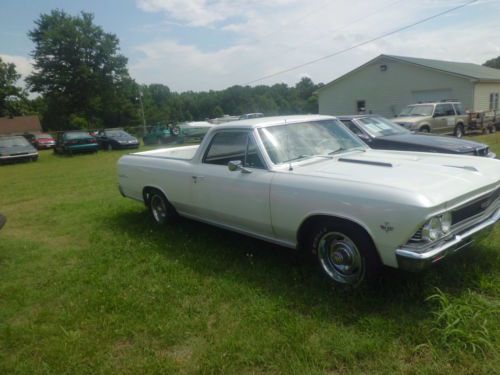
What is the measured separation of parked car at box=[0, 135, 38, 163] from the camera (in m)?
19.1

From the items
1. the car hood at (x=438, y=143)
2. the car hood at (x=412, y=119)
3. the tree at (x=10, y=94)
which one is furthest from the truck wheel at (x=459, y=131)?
the tree at (x=10, y=94)

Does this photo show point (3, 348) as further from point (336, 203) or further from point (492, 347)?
point (492, 347)

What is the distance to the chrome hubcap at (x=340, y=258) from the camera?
3354 millimetres

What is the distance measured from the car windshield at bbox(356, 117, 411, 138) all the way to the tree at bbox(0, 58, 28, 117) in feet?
203

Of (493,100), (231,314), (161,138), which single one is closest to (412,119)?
(231,314)

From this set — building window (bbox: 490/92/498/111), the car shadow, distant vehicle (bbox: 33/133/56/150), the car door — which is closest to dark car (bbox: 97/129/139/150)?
distant vehicle (bbox: 33/133/56/150)

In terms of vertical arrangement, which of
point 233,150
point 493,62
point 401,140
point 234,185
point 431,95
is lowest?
point 401,140

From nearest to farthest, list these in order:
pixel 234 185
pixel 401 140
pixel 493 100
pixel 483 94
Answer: pixel 234 185
pixel 401 140
pixel 483 94
pixel 493 100

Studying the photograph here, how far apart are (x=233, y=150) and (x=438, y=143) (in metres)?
4.61

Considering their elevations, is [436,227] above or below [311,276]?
above

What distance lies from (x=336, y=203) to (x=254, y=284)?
1222 millimetres

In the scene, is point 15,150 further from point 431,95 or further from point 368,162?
point 431,95

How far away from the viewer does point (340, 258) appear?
11.3 ft

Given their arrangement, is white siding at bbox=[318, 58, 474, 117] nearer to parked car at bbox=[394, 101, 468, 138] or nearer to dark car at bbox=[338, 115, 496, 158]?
parked car at bbox=[394, 101, 468, 138]
